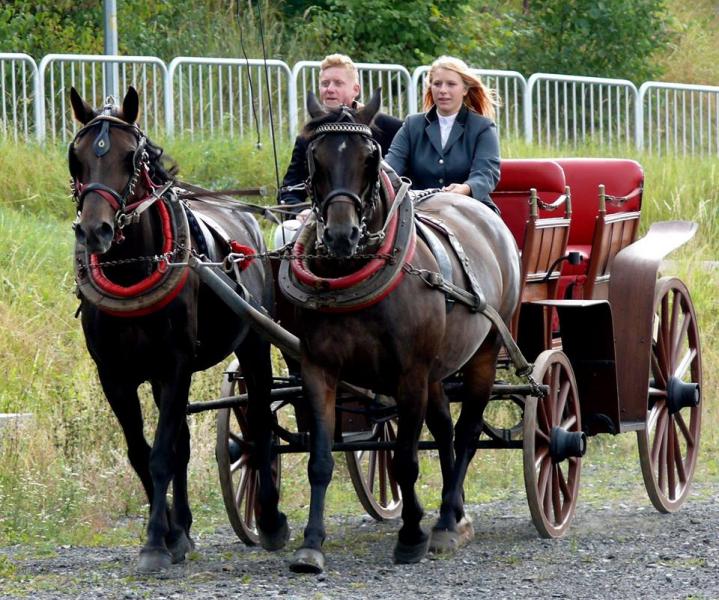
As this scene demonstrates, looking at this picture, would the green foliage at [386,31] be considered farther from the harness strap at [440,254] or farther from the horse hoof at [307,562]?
the horse hoof at [307,562]

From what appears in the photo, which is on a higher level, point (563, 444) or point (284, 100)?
point (284, 100)

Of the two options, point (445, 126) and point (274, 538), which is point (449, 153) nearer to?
point (445, 126)

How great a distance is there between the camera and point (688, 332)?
370 inches

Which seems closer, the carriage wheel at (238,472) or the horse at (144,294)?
the horse at (144,294)

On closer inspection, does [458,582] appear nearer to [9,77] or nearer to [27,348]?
[27,348]

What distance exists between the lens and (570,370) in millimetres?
8164

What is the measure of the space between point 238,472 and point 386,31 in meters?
11.6

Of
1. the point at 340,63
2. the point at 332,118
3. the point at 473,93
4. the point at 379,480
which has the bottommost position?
the point at 379,480

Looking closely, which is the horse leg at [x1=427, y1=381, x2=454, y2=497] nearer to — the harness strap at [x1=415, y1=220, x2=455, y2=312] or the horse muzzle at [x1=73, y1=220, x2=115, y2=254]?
the harness strap at [x1=415, y1=220, x2=455, y2=312]

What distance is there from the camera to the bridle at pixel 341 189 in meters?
6.36

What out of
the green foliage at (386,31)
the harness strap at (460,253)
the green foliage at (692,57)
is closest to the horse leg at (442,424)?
the harness strap at (460,253)

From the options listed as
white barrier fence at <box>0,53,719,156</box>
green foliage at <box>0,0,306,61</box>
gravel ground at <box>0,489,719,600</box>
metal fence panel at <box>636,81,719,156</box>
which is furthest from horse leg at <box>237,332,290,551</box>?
metal fence panel at <box>636,81,719,156</box>

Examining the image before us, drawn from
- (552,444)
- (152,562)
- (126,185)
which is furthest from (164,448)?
(552,444)

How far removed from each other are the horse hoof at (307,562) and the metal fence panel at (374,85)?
889 cm
